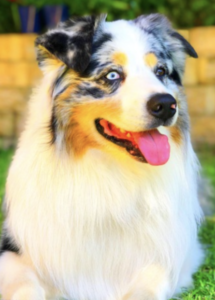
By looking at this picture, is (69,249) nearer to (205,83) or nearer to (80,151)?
(80,151)

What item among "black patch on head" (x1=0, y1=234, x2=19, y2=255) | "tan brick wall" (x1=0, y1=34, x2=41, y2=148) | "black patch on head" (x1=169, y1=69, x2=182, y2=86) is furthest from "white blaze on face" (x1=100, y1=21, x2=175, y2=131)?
"tan brick wall" (x1=0, y1=34, x2=41, y2=148)

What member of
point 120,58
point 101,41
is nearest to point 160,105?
point 120,58

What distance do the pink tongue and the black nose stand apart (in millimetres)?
168

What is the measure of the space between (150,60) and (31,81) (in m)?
4.79

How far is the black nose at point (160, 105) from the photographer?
288cm

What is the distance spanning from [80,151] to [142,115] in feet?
1.48

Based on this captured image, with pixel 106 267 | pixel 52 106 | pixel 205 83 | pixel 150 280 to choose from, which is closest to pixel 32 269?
pixel 106 267

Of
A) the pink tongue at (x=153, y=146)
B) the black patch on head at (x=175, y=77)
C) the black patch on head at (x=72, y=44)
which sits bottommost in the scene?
the pink tongue at (x=153, y=146)

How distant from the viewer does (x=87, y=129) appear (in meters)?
3.12

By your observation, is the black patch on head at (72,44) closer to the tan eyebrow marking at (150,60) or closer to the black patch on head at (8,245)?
the tan eyebrow marking at (150,60)

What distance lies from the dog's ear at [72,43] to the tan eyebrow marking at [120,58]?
0.13 m

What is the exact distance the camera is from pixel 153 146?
10.1ft

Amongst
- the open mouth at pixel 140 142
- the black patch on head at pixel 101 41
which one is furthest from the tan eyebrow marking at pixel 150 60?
the open mouth at pixel 140 142

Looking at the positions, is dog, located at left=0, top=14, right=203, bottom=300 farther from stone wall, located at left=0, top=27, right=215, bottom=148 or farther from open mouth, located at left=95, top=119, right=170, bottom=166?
stone wall, located at left=0, top=27, right=215, bottom=148
